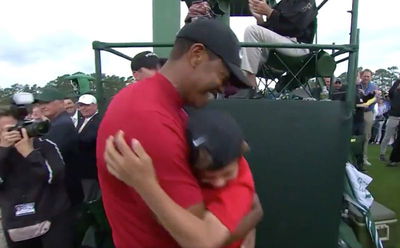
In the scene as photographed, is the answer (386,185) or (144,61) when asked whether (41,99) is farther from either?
(386,185)

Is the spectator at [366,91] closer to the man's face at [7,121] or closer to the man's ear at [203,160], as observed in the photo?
the man's face at [7,121]

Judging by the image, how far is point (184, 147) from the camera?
1.34m

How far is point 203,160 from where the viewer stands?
4.46ft

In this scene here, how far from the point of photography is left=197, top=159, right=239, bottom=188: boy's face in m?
1.40

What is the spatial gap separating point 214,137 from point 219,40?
32 cm

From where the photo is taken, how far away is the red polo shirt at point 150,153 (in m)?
1.29

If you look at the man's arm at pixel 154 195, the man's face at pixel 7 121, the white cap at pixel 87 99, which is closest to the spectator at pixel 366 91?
the white cap at pixel 87 99

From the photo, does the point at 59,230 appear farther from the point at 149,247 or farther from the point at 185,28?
the point at 185,28

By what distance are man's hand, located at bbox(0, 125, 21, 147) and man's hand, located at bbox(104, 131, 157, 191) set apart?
2.15 m

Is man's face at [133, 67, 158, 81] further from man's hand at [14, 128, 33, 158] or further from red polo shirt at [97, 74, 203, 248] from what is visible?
red polo shirt at [97, 74, 203, 248]

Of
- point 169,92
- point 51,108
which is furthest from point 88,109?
point 169,92

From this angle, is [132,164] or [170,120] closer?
[132,164]

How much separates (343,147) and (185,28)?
6.29 feet

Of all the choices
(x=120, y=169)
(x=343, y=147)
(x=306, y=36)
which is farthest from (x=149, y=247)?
(x=306, y=36)
